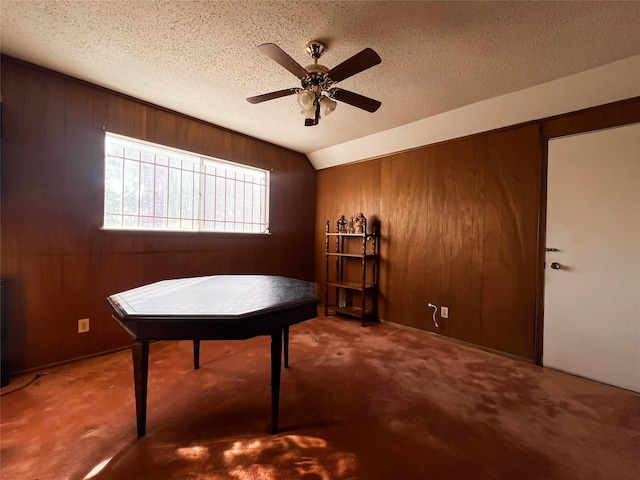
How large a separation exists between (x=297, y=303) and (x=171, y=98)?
2.51 metres

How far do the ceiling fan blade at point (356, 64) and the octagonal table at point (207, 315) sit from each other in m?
1.39

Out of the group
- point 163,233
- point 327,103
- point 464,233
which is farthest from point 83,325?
point 464,233

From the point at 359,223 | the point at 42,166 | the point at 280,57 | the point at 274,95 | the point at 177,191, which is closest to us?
the point at 280,57

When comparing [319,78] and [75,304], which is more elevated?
[319,78]

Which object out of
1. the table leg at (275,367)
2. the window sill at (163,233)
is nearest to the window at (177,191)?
the window sill at (163,233)

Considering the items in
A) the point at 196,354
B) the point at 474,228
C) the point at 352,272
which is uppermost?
the point at 474,228

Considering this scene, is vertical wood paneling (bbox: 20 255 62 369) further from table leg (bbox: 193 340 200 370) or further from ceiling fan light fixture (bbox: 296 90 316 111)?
ceiling fan light fixture (bbox: 296 90 316 111)

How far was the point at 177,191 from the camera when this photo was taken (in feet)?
10.2

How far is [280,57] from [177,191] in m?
2.14

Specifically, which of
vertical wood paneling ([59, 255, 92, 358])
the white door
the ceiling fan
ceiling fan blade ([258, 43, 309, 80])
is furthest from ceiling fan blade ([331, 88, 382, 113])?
vertical wood paneling ([59, 255, 92, 358])

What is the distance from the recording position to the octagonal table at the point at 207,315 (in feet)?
4.15

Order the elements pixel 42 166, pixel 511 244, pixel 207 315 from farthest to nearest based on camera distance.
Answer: pixel 511 244
pixel 42 166
pixel 207 315

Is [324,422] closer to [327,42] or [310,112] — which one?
[310,112]

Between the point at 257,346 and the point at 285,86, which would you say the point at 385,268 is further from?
the point at 285,86
